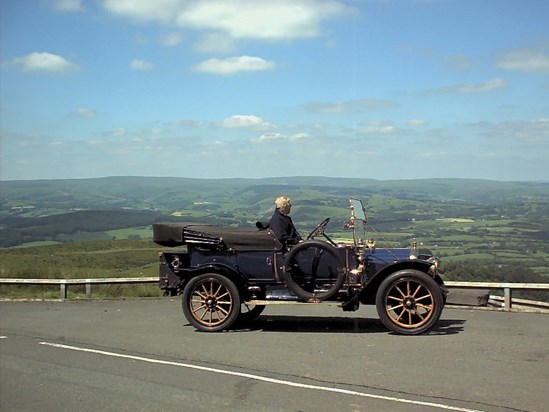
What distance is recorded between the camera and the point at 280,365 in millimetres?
8070

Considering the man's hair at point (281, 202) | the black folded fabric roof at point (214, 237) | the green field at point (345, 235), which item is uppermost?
the man's hair at point (281, 202)

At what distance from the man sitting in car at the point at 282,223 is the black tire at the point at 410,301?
1.75 metres

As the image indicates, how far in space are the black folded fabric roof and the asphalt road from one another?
1.44 metres

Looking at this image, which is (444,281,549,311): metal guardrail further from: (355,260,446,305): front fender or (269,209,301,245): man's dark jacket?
(269,209,301,245): man's dark jacket

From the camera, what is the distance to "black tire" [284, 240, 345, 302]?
10.1m

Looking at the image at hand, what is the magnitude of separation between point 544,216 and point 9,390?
5554 cm

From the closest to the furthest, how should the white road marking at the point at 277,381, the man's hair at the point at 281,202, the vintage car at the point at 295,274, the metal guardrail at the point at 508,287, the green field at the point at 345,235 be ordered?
the white road marking at the point at 277,381, the vintage car at the point at 295,274, the man's hair at the point at 281,202, the metal guardrail at the point at 508,287, the green field at the point at 345,235

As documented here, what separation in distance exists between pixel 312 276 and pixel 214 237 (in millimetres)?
1803

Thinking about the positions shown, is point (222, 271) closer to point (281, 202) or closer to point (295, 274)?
point (295, 274)

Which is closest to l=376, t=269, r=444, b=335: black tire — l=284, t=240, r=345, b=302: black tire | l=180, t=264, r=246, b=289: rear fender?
l=284, t=240, r=345, b=302: black tire

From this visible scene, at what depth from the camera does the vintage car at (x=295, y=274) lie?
9789 millimetres

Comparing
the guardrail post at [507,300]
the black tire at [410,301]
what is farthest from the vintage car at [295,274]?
the guardrail post at [507,300]

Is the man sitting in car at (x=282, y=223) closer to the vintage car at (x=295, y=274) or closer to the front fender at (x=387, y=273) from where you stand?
the vintage car at (x=295, y=274)

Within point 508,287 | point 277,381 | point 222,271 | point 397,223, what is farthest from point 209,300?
point 397,223
